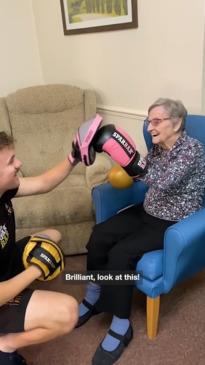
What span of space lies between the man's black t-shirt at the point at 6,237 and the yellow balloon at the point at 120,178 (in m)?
0.57

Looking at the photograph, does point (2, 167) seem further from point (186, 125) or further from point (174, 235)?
point (186, 125)

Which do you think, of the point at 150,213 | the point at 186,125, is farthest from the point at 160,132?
the point at 150,213

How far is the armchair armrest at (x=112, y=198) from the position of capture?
6.48ft

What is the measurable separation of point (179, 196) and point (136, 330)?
0.70 m

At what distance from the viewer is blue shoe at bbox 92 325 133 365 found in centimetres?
162

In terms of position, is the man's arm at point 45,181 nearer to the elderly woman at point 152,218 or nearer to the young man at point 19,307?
the young man at point 19,307

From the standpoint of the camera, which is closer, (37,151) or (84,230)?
(84,230)

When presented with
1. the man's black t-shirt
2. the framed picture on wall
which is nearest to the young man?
the man's black t-shirt

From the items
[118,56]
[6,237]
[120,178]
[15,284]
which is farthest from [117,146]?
[118,56]

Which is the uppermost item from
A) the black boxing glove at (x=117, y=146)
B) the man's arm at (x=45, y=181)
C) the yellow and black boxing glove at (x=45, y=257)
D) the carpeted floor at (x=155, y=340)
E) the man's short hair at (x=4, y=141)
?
the man's short hair at (x=4, y=141)

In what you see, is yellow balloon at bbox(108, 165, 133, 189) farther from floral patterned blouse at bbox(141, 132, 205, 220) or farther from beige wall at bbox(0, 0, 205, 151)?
beige wall at bbox(0, 0, 205, 151)

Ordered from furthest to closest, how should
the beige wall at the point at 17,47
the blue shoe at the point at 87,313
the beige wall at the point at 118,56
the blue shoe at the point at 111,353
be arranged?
the beige wall at the point at 17,47, the beige wall at the point at 118,56, the blue shoe at the point at 87,313, the blue shoe at the point at 111,353

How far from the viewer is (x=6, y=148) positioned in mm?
1412
